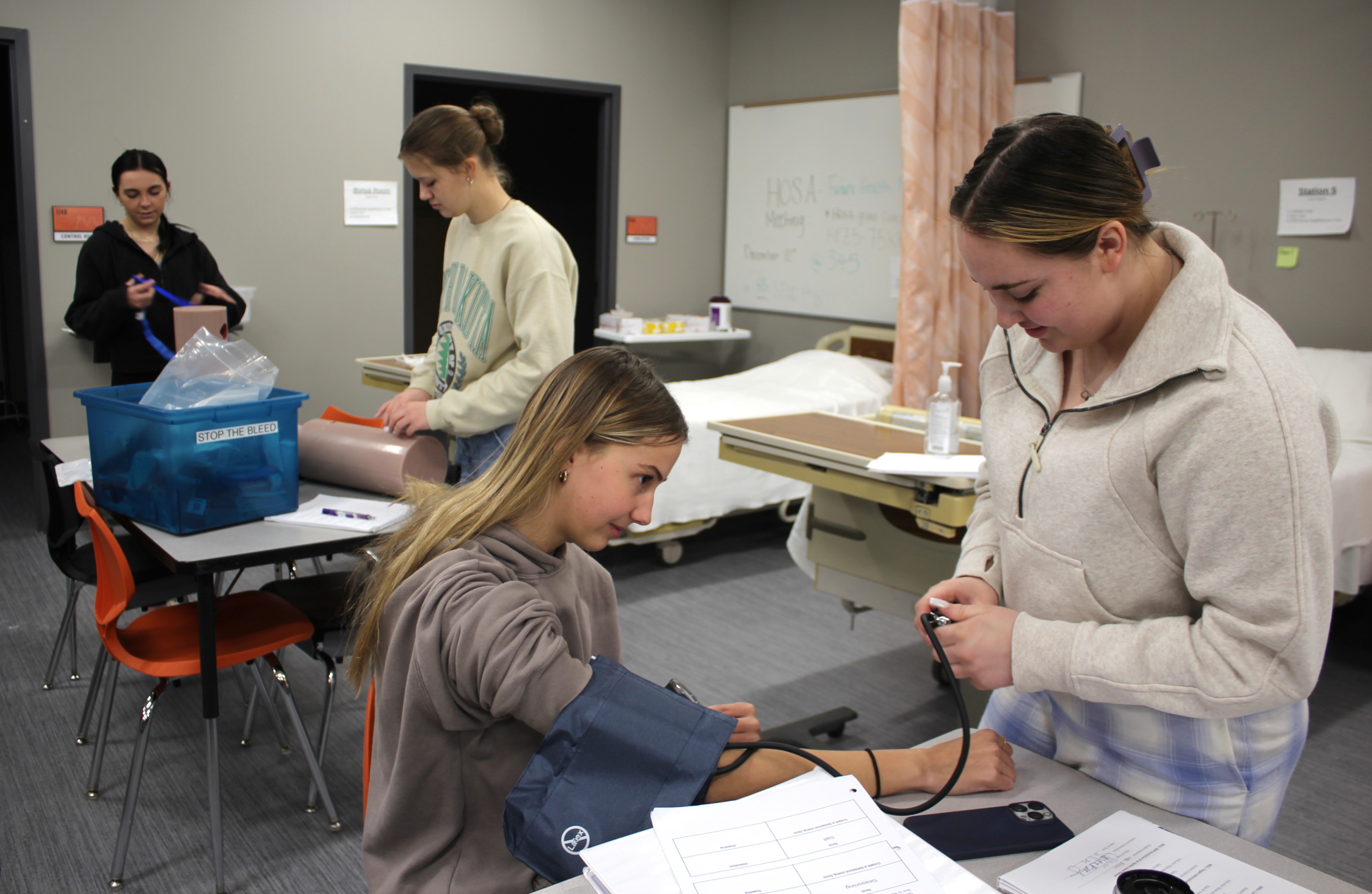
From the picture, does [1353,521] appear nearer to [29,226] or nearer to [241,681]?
[241,681]

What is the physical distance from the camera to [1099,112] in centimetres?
391

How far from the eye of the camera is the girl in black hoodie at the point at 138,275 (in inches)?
130

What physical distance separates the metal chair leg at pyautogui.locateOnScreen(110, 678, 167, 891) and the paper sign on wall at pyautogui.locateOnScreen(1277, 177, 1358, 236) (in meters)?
3.64

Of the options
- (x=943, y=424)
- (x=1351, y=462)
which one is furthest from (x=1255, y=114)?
(x=943, y=424)

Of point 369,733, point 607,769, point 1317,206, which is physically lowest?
point 369,733

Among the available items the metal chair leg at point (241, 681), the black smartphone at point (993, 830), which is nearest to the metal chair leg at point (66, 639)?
the metal chair leg at point (241, 681)

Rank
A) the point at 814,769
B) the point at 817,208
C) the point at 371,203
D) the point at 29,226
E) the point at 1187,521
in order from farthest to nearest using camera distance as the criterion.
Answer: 1. the point at 817,208
2. the point at 371,203
3. the point at 29,226
4. the point at 814,769
5. the point at 1187,521

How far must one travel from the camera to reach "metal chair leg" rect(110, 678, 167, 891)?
1.89 m

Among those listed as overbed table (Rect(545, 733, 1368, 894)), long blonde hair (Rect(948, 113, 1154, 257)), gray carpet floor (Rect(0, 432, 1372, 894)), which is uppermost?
long blonde hair (Rect(948, 113, 1154, 257))

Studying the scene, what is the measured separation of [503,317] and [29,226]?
8.62 ft

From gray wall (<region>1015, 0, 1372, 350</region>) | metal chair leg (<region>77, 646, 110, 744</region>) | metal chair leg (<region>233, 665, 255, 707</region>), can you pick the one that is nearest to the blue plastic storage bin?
metal chair leg (<region>77, 646, 110, 744</region>)

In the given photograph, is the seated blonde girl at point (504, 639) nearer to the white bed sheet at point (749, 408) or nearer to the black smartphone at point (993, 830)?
the black smartphone at point (993, 830)

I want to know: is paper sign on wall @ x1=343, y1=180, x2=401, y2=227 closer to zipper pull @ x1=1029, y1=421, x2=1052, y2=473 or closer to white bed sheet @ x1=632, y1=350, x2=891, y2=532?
white bed sheet @ x1=632, y1=350, x2=891, y2=532

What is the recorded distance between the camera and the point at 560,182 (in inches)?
251
